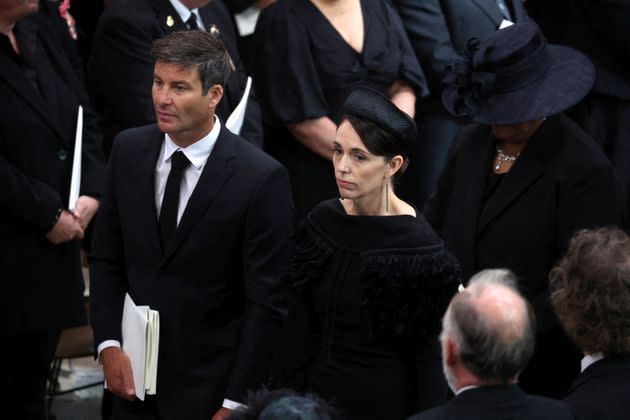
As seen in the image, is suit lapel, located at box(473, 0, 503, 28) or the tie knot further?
suit lapel, located at box(473, 0, 503, 28)

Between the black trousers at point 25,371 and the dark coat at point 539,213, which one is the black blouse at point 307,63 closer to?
the dark coat at point 539,213

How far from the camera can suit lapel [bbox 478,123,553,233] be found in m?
4.58

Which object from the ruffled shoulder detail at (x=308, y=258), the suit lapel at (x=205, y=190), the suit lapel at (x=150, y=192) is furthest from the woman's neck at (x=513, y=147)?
the suit lapel at (x=150, y=192)

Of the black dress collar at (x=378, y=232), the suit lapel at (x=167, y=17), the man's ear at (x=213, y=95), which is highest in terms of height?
the man's ear at (x=213, y=95)

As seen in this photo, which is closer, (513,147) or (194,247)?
(194,247)

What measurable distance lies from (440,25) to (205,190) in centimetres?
271

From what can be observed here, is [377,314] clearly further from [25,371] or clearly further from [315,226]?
[25,371]

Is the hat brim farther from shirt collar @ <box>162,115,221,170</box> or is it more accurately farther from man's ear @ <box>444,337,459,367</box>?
man's ear @ <box>444,337,459,367</box>

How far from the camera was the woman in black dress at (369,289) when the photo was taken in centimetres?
396

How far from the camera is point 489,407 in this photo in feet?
10.3

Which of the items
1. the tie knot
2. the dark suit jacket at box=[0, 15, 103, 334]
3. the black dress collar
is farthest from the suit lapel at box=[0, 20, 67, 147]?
the black dress collar

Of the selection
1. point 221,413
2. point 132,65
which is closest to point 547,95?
point 221,413

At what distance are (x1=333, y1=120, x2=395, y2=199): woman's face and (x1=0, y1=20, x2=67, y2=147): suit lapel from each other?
1.60 meters

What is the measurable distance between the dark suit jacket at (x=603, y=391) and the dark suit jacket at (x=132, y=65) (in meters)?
2.45
